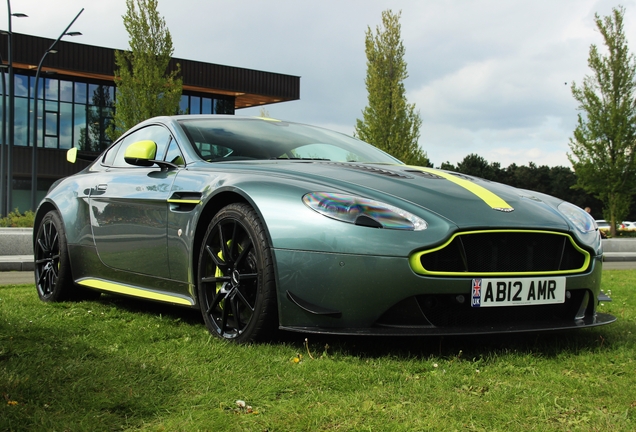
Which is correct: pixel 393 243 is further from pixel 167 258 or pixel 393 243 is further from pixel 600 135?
pixel 600 135

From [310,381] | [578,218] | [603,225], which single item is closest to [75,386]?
[310,381]

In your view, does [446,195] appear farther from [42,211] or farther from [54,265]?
[42,211]

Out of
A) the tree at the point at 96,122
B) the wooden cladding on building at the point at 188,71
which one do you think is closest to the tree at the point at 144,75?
the wooden cladding on building at the point at 188,71

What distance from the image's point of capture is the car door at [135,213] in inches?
176

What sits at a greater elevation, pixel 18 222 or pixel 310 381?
pixel 310 381

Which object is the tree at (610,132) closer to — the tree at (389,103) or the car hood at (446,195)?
the tree at (389,103)

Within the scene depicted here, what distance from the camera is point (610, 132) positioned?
28906mm

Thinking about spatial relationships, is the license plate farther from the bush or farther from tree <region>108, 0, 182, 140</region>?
tree <region>108, 0, 182, 140</region>

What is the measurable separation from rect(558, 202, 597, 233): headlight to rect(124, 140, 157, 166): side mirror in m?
2.46

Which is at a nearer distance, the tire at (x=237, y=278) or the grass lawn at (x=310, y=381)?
the grass lawn at (x=310, y=381)

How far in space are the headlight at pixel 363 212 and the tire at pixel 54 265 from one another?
280 centimetres

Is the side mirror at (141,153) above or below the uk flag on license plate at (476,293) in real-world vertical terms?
above

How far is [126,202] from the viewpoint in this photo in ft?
15.8

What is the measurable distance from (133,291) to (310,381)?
217cm
